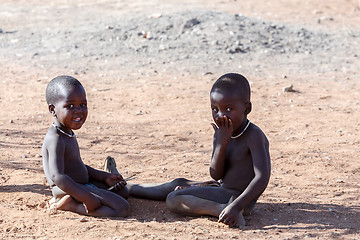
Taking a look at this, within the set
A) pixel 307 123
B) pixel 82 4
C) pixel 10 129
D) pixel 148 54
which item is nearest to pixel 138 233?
pixel 10 129

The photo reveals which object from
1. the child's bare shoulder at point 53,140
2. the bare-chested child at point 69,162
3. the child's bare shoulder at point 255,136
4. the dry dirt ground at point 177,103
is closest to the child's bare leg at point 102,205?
the bare-chested child at point 69,162

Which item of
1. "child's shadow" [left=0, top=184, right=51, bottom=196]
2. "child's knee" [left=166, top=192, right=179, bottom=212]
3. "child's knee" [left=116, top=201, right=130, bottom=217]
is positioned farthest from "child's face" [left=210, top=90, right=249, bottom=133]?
"child's shadow" [left=0, top=184, right=51, bottom=196]

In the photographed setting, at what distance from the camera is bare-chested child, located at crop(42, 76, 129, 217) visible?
13.8 ft

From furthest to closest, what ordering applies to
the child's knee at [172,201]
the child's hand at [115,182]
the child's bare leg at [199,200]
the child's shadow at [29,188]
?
1. the child's shadow at [29,188]
2. the child's hand at [115,182]
3. the child's knee at [172,201]
4. the child's bare leg at [199,200]

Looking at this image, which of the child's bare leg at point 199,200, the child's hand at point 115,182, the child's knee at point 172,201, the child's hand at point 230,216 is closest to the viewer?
the child's hand at point 230,216

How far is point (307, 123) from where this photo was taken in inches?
279

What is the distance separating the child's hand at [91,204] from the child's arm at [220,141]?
0.88 meters

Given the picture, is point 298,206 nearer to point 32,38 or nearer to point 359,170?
point 359,170

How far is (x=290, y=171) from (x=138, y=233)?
6.90 ft

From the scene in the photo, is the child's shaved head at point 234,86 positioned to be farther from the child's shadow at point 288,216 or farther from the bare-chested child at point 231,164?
the child's shadow at point 288,216

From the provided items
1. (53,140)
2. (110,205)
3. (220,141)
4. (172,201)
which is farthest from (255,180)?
(53,140)

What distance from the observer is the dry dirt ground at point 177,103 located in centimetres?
425

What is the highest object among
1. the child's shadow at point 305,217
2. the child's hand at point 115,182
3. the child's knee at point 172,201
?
the child's hand at point 115,182

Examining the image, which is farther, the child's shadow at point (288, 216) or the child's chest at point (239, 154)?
the child's chest at point (239, 154)
